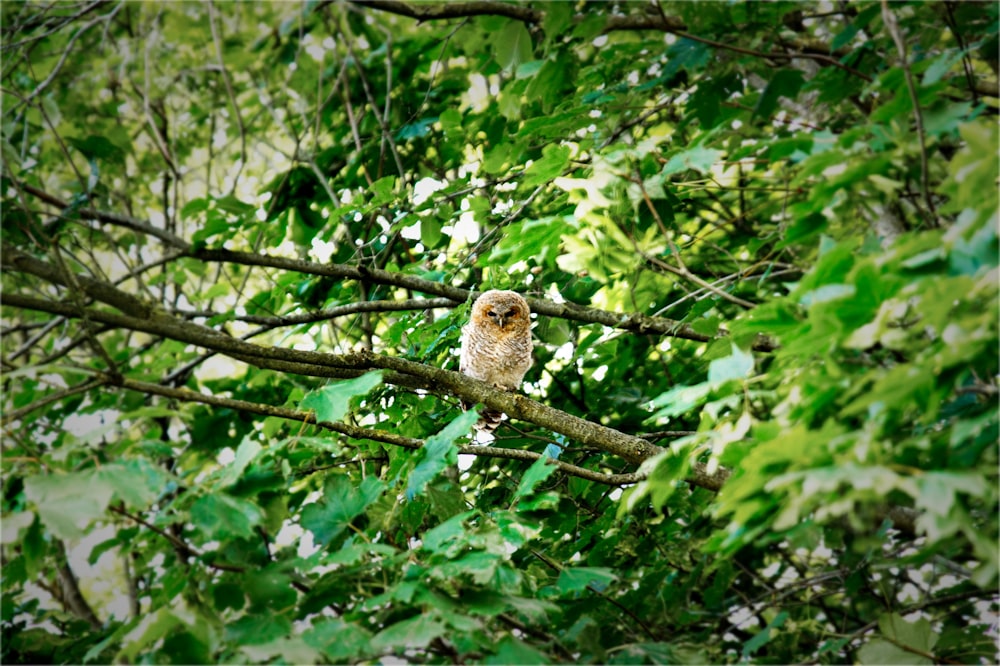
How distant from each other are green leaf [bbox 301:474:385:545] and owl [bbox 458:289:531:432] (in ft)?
6.01

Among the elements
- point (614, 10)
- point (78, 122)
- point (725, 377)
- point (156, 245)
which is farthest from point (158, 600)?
point (156, 245)

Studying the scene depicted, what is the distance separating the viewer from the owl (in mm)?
3768

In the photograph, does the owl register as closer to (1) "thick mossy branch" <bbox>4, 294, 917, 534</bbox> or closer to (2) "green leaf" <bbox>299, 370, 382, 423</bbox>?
(1) "thick mossy branch" <bbox>4, 294, 917, 534</bbox>

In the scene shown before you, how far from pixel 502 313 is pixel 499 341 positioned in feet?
0.46

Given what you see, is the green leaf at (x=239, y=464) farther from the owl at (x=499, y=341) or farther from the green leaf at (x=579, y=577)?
the owl at (x=499, y=341)

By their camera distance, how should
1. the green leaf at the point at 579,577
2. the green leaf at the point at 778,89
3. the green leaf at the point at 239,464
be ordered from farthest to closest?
the green leaf at the point at 778,89 → the green leaf at the point at 579,577 → the green leaf at the point at 239,464

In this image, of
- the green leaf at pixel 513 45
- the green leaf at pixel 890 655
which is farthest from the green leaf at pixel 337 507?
the green leaf at pixel 513 45

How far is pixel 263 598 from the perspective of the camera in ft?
5.30

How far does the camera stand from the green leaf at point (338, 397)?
6.12 feet

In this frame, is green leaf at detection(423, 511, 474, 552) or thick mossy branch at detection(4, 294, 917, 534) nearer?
green leaf at detection(423, 511, 474, 552)

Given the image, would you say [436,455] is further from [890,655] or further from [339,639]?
[890,655]

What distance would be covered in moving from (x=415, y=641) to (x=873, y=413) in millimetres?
853

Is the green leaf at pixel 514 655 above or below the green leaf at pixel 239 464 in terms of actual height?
below

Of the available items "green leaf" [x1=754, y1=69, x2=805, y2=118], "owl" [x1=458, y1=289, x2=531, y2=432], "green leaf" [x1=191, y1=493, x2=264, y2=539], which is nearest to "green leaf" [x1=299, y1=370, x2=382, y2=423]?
"green leaf" [x1=191, y1=493, x2=264, y2=539]
